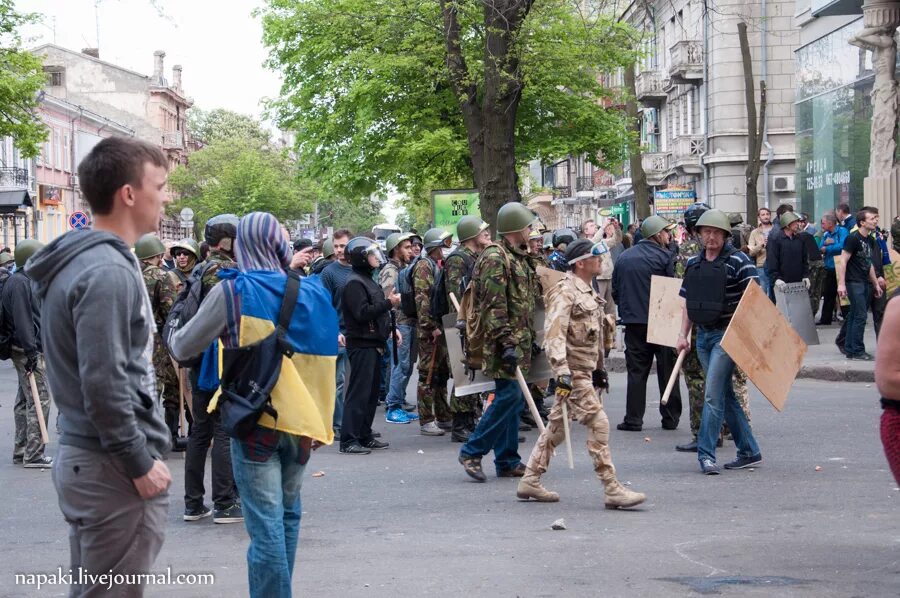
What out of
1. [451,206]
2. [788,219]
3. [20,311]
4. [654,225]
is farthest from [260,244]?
[451,206]

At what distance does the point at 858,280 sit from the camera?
15875 millimetres

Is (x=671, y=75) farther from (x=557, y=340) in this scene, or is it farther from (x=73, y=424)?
(x=73, y=424)

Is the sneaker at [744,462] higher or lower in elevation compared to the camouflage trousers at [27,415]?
lower

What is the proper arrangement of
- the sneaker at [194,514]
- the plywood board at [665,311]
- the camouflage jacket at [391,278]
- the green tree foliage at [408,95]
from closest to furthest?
the sneaker at [194,514], the plywood board at [665,311], the camouflage jacket at [391,278], the green tree foliage at [408,95]

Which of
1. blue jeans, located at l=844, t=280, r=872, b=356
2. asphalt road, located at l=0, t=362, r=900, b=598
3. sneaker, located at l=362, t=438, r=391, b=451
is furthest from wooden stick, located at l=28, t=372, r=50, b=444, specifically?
blue jeans, located at l=844, t=280, r=872, b=356

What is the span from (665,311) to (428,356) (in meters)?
2.34

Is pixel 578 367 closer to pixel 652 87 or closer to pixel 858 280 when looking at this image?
pixel 858 280

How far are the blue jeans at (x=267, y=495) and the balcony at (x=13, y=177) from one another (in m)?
54.3

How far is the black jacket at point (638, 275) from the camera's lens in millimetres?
11625

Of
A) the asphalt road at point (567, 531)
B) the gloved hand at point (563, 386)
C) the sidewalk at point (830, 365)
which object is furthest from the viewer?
the sidewalk at point (830, 365)

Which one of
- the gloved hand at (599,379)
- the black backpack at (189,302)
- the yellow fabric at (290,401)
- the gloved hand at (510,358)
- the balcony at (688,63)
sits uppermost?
the balcony at (688,63)

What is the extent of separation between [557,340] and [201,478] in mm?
2452

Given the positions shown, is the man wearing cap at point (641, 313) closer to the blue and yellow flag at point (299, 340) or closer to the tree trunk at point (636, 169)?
the blue and yellow flag at point (299, 340)

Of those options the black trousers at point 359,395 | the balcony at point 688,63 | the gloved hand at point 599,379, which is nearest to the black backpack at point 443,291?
the black trousers at point 359,395
